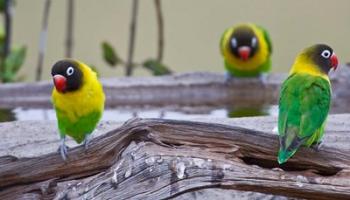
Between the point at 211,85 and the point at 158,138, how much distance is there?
A: 6.02 feet

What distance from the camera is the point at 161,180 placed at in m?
2.38

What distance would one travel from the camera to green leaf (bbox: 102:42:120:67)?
4.85 m

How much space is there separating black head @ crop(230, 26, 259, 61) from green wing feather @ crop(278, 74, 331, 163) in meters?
2.27

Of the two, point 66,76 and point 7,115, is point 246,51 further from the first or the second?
point 66,76

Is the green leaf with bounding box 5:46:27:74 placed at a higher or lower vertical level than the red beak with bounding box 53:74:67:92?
lower

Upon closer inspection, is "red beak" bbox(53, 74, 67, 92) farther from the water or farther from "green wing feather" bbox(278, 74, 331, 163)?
the water

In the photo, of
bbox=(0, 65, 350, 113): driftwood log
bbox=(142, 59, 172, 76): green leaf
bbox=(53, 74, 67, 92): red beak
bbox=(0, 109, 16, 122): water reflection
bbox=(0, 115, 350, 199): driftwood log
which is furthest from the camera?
bbox=(142, 59, 172, 76): green leaf

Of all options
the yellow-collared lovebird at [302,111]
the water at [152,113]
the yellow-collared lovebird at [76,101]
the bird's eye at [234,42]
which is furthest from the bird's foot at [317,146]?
the bird's eye at [234,42]

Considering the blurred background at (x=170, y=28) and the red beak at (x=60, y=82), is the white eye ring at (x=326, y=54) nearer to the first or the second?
the red beak at (x=60, y=82)

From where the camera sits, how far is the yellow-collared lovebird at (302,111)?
8.17ft

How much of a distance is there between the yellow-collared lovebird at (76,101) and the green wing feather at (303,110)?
0.58 meters

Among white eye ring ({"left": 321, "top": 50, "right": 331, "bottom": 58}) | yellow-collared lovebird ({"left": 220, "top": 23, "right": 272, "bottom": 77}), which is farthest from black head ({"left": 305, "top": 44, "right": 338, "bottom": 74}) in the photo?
yellow-collared lovebird ({"left": 220, "top": 23, "right": 272, "bottom": 77})

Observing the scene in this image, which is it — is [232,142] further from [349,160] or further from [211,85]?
[211,85]

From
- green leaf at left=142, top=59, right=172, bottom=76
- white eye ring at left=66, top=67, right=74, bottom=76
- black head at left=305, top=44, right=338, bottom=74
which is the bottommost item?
green leaf at left=142, top=59, right=172, bottom=76
